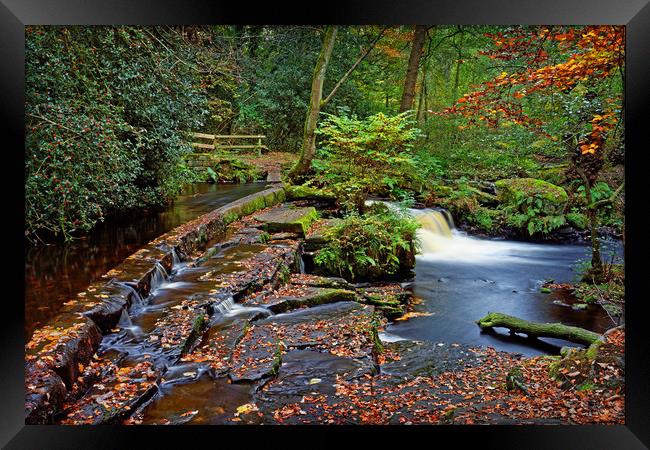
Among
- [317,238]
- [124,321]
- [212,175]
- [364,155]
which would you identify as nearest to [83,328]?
[124,321]

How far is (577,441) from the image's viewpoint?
9.00 ft

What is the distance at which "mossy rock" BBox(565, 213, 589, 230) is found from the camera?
31.0 feet

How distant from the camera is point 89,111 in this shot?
506 cm

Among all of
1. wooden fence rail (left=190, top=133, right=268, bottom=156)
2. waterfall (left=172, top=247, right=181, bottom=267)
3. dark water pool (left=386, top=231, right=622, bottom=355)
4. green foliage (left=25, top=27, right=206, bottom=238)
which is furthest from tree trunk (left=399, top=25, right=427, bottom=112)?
wooden fence rail (left=190, top=133, right=268, bottom=156)

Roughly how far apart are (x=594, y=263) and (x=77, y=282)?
648cm

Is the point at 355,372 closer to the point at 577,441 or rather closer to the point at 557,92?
the point at 577,441

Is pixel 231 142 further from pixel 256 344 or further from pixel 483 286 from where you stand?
pixel 256 344

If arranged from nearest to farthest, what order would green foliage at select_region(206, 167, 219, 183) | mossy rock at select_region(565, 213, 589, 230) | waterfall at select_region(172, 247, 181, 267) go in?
waterfall at select_region(172, 247, 181, 267) < mossy rock at select_region(565, 213, 589, 230) < green foliage at select_region(206, 167, 219, 183)

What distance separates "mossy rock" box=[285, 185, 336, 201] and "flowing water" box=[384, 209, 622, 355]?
6.20 feet

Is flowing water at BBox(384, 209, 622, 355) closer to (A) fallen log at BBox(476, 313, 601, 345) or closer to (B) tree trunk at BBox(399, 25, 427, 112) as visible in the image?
(A) fallen log at BBox(476, 313, 601, 345)
